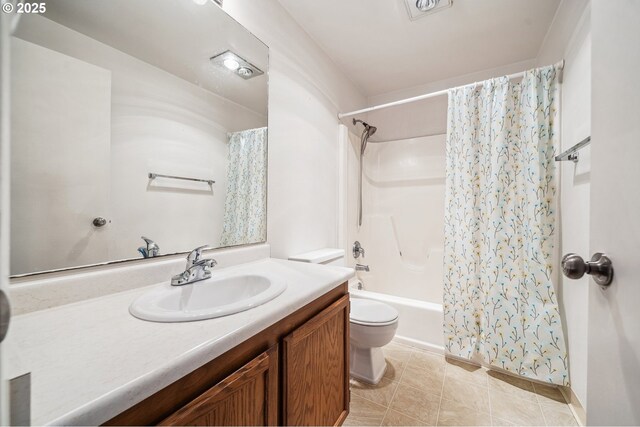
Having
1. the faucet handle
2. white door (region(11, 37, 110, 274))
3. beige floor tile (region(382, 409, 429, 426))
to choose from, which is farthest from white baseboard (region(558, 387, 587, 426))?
white door (region(11, 37, 110, 274))

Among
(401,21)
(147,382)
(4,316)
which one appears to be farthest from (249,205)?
(401,21)

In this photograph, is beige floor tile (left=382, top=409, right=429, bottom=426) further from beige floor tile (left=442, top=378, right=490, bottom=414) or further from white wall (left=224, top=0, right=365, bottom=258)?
white wall (left=224, top=0, right=365, bottom=258)

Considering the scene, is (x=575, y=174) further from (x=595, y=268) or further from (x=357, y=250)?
(x=357, y=250)

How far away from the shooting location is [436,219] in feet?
8.11

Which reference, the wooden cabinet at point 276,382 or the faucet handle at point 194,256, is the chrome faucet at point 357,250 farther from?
the faucet handle at point 194,256

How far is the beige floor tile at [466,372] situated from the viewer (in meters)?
1.58

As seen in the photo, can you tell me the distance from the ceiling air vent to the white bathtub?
6.70 ft

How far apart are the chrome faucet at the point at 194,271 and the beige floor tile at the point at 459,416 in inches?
54.5

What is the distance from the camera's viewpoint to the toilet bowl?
1.47 metres

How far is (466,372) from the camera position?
5.46 feet

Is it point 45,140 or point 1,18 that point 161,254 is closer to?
point 45,140

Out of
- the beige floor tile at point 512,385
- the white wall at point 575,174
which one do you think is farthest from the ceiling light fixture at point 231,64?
the beige floor tile at point 512,385

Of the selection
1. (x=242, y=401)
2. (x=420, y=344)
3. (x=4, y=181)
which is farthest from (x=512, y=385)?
(x=4, y=181)

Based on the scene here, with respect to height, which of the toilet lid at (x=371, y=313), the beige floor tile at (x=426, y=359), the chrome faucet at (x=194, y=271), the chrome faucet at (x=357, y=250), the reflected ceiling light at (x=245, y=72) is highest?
the reflected ceiling light at (x=245, y=72)
